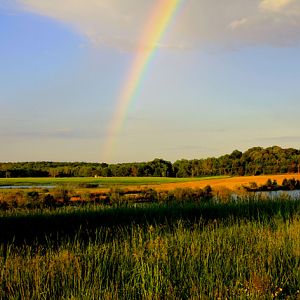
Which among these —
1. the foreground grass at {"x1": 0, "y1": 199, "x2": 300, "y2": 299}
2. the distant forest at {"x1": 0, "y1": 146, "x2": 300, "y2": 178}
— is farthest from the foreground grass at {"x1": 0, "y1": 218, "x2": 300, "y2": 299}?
the distant forest at {"x1": 0, "y1": 146, "x2": 300, "y2": 178}

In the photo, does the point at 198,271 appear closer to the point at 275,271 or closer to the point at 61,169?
the point at 275,271

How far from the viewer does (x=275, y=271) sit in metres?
6.53

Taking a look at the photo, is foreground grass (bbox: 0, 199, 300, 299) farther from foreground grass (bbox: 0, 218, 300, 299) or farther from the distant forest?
the distant forest

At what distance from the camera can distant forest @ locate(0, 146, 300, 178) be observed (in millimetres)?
48406

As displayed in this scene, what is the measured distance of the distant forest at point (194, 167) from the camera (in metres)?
48.4

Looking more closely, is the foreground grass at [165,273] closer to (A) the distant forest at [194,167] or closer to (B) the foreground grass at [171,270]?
(B) the foreground grass at [171,270]

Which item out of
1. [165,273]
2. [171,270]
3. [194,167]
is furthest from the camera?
[194,167]

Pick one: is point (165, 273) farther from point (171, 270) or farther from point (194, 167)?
point (194, 167)

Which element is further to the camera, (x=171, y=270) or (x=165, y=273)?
(x=171, y=270)

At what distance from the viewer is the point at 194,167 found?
75.0 meters

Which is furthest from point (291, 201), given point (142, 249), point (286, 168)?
point (286, 168)

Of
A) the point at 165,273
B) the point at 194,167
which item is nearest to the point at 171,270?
the point at 165,273

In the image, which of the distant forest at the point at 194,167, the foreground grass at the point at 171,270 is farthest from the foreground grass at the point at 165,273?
the distant forest at the point at 194,167

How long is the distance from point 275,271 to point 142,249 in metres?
2.06
